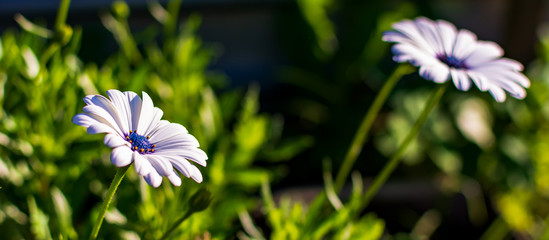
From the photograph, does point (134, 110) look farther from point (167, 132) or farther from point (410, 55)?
point (410, 55)

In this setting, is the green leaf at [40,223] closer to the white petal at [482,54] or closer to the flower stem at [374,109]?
the flower stem at [374,109]

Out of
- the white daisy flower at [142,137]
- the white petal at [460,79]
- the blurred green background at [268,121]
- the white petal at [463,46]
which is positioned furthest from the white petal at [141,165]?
the white petal at [463,46]

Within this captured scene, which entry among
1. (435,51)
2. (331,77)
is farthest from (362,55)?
(435,51)

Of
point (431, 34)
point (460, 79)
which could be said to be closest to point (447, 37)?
point (431, 34)

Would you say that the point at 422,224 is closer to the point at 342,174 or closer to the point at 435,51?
the point at 342,174

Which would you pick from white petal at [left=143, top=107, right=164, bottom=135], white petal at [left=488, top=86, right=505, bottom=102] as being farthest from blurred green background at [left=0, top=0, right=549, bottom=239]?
white petal at [left=488, top=86, right=505, bottom=102]

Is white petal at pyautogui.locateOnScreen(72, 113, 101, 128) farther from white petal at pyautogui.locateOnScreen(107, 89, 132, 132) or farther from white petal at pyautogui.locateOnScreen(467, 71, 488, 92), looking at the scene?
white petal at pyautogui.locateOnScreen(467, 71, 488, 92)
